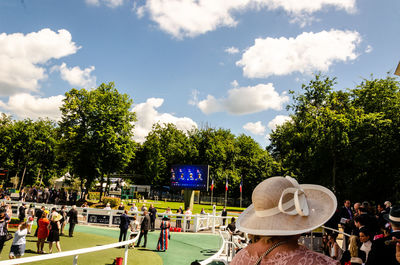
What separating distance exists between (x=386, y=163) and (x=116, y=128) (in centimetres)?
3424

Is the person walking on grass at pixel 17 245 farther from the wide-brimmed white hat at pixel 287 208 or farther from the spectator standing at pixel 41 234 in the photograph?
the wide-brimmed white hat at pixel 287 208

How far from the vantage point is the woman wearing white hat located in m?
1.64

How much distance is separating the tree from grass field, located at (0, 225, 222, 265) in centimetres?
1833

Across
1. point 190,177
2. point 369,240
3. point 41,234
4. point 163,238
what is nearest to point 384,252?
point 369,240

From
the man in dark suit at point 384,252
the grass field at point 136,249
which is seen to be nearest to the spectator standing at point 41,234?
the grass field at point 136,249

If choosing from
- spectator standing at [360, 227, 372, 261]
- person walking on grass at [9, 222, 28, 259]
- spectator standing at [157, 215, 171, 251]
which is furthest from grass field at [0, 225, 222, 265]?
spectator standing at [360, 227, 372, 261]

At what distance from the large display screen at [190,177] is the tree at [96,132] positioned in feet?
37.4

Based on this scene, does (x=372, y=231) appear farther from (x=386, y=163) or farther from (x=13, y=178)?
(x=13, y=178)

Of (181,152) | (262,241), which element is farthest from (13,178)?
(262,241)

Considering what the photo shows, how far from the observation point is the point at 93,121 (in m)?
39.4

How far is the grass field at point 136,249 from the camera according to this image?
11914 millimetres

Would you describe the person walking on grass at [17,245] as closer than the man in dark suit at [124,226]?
Yes

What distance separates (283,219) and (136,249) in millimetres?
14529

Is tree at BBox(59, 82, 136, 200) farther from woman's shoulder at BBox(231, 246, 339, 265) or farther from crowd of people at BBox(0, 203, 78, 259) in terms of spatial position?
woman's shoulder at BBox(231, 246, 339, 265)
